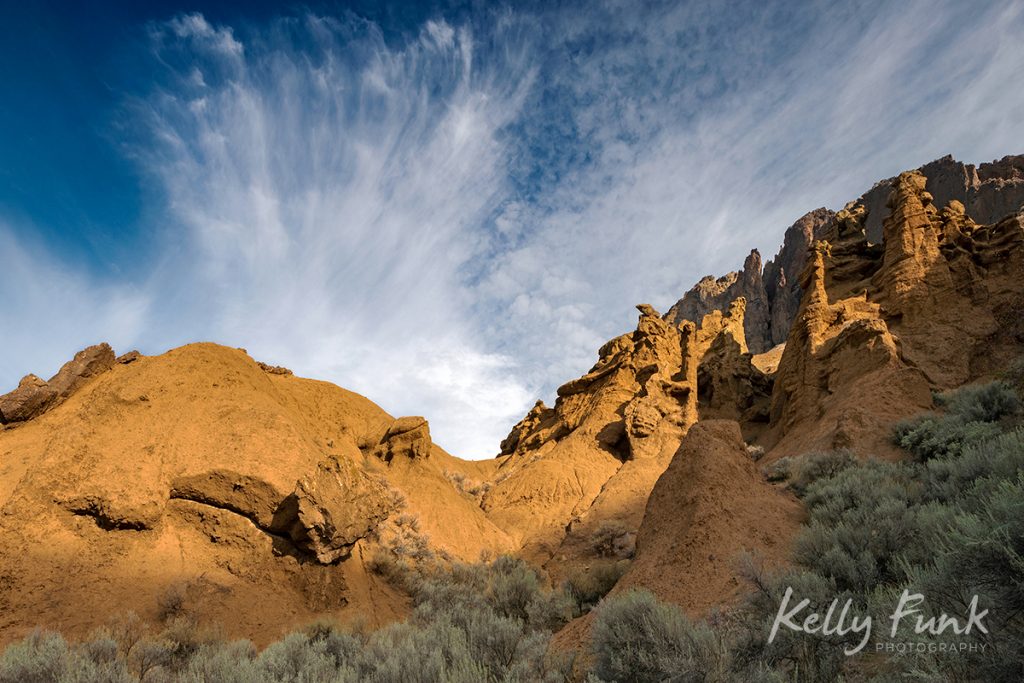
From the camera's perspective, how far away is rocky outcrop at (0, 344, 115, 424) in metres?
11.8

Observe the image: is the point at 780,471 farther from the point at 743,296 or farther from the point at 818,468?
the point at 743,296

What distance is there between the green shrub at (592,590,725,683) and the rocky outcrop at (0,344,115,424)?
14.8 metres

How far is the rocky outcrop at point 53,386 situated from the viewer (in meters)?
11.8

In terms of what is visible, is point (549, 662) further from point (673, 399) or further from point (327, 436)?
point (673, 399)

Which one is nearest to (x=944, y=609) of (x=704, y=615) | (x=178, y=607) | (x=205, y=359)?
(x=704, y=615)

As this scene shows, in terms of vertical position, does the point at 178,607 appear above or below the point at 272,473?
below

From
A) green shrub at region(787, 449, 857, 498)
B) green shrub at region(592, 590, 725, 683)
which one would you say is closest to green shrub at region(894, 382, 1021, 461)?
green shrub at region(787, 449, 857, 498)

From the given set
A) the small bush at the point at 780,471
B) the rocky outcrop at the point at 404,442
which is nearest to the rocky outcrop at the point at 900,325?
the small bush at the point at 780,471

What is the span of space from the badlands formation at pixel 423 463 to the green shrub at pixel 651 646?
111 inches

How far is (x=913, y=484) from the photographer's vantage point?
7535 mm

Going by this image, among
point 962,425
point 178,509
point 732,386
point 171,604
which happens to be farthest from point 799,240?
point 171,604

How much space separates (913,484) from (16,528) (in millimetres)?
15789

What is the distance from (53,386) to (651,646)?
1589 centimetres

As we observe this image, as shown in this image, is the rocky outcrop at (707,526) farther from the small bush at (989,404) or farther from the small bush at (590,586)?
the small bush at (989,404)
